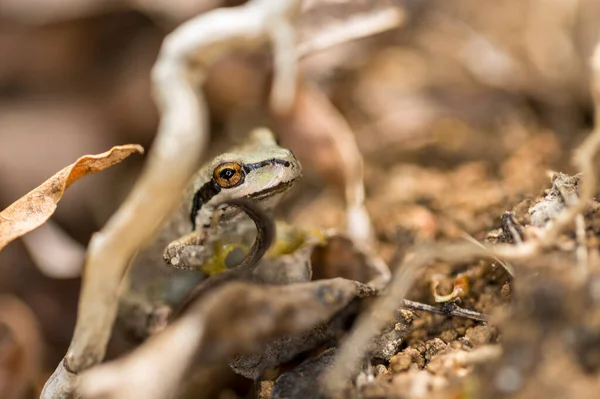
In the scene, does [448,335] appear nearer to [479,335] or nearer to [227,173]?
[479,335]

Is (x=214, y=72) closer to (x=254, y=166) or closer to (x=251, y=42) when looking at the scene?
(x=251, y=42)

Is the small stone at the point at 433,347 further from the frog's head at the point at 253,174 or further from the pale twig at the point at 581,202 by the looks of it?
the frog's head at the point at 253,174

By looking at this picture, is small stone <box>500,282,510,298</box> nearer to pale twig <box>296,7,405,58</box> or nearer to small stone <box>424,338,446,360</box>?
small stone <box>424,338,446,360</box>

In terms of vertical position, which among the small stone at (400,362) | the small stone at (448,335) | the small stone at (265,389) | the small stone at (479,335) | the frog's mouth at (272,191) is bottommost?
the small stone at (448,335)

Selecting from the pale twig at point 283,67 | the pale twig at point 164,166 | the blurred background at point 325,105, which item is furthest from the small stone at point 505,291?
the pale twig at point 283,67

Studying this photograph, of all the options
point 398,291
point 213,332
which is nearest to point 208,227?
point 213,332

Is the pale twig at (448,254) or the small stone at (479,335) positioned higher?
the pale twig at (448,254)

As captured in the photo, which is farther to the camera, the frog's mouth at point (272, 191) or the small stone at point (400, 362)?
the frog's mouth at point (272, 191)
